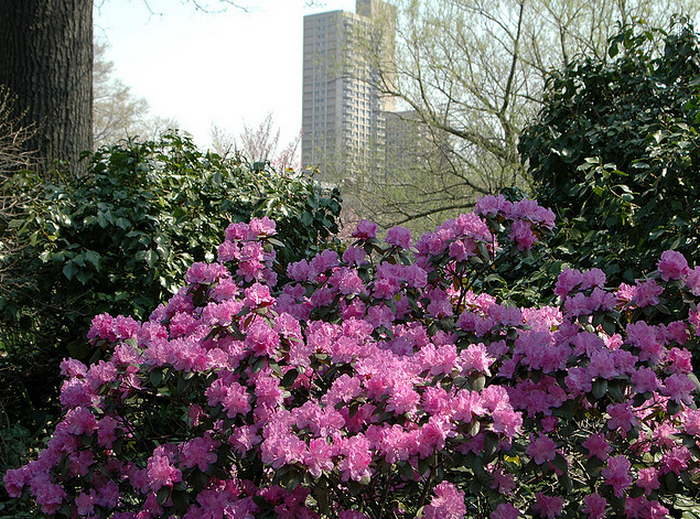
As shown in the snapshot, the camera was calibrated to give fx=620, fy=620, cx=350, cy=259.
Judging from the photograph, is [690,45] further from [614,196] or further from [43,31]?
[43,31]

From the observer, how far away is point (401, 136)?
395 inches

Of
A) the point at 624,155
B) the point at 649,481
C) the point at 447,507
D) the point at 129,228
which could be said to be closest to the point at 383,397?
the point at 447,507

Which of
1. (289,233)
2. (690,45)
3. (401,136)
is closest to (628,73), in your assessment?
(690,45)

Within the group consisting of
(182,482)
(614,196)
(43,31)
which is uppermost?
(43,31)

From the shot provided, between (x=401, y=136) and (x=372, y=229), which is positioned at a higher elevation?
(x=401, y=136)

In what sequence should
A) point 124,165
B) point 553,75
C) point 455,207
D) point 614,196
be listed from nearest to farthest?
1. point 614,196
2. point 124,165
3. point 553,75
4. point 455,207

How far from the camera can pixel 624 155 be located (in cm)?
373

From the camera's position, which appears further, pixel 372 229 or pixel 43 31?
pixel 43 31

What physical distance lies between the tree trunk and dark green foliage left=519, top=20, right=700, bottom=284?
3.21 meters

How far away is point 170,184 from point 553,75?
2777mm

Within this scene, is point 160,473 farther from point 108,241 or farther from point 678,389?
point 108,241

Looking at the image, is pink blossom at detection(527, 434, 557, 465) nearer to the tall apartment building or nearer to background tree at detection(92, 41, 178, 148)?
the tall apartment building

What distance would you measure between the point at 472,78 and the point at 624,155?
5.76 meters

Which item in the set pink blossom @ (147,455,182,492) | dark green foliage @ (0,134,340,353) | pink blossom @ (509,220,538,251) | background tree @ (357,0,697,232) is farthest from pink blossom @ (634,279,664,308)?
background tree @ (357,0,697,232)
